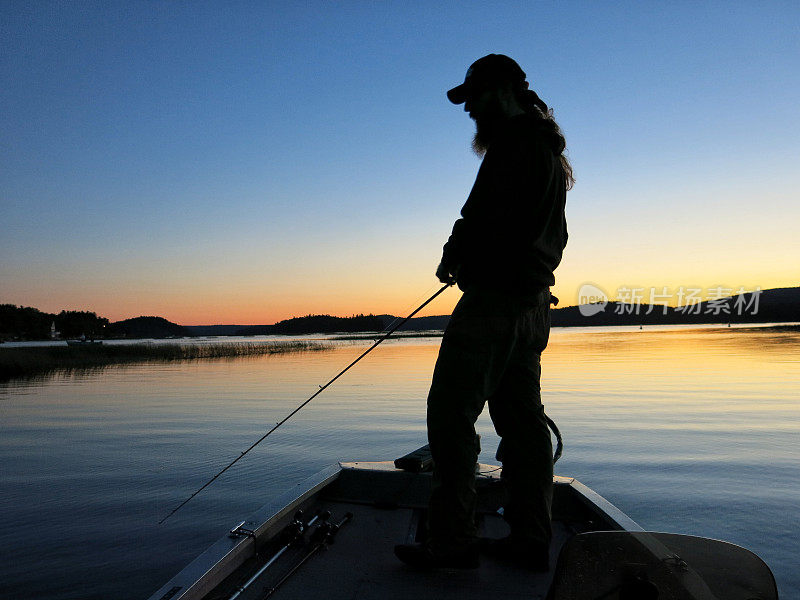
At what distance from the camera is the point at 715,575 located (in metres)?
1.71

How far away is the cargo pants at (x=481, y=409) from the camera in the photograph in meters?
2.55

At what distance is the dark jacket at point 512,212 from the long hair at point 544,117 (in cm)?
6

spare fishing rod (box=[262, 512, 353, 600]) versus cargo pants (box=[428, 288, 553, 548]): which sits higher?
cargo pants (box=[428, 288, 553, 548])

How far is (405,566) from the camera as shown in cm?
271

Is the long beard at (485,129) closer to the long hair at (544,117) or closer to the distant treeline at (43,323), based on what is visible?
the long hair at (544,117)

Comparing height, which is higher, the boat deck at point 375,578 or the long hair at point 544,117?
the long hair at point 544,117

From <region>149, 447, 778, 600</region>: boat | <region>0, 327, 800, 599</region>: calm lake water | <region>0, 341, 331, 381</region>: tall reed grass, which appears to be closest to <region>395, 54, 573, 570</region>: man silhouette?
<region>149, 447, 778, 600</region>: boat

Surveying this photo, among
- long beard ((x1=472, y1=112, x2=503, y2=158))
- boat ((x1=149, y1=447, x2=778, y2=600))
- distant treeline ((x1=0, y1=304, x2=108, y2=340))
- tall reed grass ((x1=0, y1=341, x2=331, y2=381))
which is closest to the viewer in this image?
boat ((x1=149, y1=447, x2=778, y2=600))

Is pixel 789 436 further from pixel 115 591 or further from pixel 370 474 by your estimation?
pixel 115 591

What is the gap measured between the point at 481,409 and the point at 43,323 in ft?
441

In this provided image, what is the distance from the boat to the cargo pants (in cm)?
26

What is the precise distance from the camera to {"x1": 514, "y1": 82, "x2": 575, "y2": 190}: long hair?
2697mm

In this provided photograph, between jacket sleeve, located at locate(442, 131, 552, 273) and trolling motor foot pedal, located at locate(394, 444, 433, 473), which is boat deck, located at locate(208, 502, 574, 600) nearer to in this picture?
trolling motor foot pedal, located at locate(394, 444, 433, 473)

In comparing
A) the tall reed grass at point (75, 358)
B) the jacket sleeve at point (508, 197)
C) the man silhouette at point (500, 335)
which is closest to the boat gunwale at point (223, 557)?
the man silhouette at point (500, 335)
